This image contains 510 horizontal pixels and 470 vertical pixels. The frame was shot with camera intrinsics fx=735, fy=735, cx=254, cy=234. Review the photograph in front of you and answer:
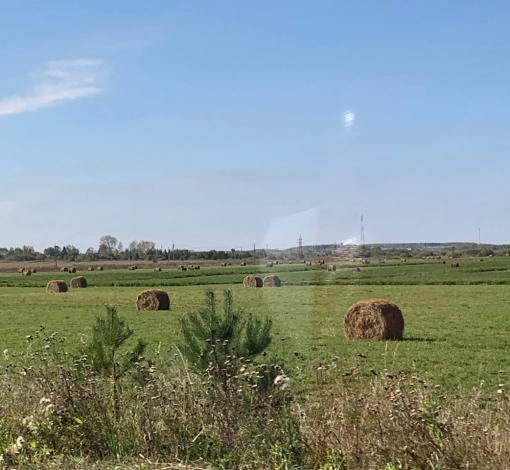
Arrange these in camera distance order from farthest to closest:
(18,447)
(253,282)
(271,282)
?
(253,282) → (271,282) → (18,447)

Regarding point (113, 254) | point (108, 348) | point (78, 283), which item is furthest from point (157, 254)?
point (108, 348)

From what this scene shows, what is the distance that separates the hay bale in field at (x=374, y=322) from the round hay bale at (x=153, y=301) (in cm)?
1533

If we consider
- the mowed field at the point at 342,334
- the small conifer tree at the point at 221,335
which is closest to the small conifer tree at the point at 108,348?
the mowed field at the point at 342,334

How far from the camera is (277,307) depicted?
113 ft

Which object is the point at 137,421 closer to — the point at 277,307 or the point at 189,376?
the point at 189,376

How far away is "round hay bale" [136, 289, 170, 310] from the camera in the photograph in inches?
1454

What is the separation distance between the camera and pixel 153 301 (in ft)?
121

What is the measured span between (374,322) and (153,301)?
1641 centimetres

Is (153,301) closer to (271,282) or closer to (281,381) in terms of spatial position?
(271,282)

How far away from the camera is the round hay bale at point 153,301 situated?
36.9 meters

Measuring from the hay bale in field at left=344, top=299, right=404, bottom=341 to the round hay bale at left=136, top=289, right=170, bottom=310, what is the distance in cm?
1533

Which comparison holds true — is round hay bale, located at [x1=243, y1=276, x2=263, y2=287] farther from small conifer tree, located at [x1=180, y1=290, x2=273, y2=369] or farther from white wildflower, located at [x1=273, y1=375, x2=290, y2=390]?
white wildflower, located at [x1=273, y1=375, x2=290, y2=390]

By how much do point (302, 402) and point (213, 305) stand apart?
1.58 m

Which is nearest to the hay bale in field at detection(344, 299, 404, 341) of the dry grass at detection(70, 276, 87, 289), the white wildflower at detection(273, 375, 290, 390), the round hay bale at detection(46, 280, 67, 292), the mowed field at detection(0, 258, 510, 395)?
the mowed field at detection(0, 258, 510, 395)
